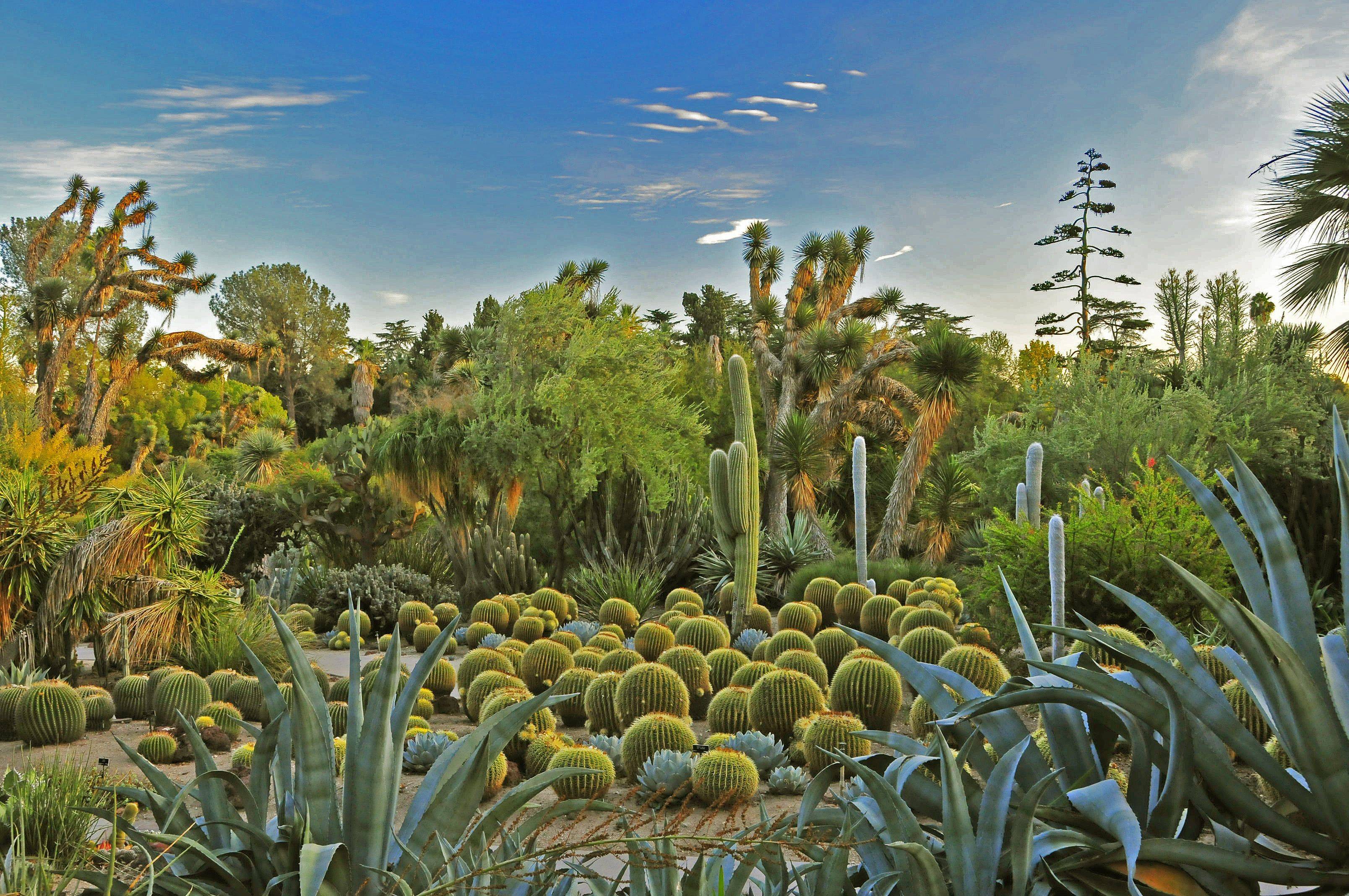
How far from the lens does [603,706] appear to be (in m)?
7.00

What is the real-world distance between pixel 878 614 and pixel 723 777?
210 inches

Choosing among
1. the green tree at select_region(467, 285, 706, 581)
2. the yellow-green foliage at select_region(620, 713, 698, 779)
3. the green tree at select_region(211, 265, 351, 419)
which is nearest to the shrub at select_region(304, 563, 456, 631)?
the green tree at select_region(467, 285, 706, 581)

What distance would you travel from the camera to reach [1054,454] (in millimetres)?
16422

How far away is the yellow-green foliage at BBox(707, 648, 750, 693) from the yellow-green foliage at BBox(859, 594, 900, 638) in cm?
235

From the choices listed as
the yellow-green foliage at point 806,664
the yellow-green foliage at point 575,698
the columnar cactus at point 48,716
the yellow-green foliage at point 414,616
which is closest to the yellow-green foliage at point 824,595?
the yellow-green foliage at point 806,664

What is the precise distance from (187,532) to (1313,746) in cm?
897

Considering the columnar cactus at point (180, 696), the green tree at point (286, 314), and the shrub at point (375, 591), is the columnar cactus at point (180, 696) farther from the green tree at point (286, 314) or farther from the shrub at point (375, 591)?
the green tree at point (286, 314)

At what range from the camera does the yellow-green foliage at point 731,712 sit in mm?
6711

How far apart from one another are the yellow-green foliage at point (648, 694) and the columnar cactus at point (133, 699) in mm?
3233

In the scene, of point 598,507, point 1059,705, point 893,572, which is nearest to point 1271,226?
point 893,572

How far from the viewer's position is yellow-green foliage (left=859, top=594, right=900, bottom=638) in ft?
33.3

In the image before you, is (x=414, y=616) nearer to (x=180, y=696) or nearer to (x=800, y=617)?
(x=180, y=696)

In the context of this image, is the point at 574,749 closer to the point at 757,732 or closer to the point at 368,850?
the point at 757,732

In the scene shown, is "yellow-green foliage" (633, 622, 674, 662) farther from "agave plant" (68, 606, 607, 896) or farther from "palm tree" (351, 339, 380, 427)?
"palm tree" (351, 339, 380, 427)
